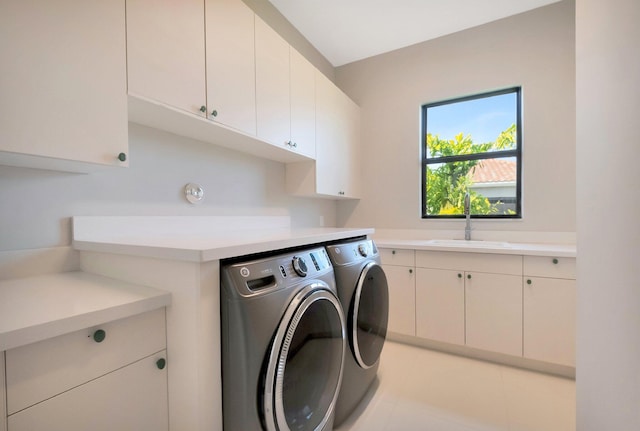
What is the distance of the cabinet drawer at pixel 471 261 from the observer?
194 centimetres

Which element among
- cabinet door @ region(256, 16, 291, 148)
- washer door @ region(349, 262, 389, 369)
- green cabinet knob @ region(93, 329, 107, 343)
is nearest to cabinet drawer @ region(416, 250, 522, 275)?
washer door @ region(349, 262, 389, 369)

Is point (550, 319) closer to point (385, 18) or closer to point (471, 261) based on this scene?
point (471, 261)

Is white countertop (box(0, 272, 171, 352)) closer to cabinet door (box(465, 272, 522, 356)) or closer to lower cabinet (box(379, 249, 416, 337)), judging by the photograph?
lower cabinet (box(379, 249, 416, 337))

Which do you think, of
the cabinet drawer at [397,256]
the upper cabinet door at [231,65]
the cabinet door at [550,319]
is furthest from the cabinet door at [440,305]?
the upper cabinet door at [231,65]

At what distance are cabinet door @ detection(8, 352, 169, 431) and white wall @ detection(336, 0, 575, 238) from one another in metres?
2.41

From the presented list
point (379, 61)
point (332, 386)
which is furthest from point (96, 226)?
point (379, 61)

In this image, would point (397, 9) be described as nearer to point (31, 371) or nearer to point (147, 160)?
point (147, 160)

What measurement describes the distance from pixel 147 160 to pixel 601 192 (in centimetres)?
183

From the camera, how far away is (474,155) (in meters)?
2.59

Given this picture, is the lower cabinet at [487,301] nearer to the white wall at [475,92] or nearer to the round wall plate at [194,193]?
the white wall at [475,92]

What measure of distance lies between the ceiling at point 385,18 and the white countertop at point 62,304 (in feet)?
7.56

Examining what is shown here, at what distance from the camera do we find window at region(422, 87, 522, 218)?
245cm

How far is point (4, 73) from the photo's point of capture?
30.9 inches

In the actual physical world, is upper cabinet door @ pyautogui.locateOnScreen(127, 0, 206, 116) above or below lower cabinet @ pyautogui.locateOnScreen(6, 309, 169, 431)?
above
